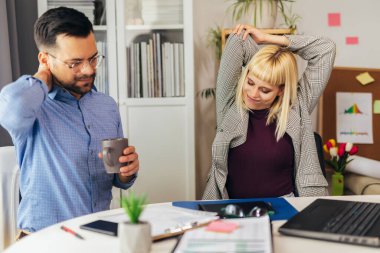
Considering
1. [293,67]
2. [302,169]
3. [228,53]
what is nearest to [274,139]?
[302,169]

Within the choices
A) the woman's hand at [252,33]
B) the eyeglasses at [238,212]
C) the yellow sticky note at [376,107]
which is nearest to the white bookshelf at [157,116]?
the woman's hand at [252,33]

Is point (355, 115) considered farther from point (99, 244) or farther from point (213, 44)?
point (99, 244)

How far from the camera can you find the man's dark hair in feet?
4.77

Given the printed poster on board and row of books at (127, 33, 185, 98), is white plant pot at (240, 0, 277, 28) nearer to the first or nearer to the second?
row of books at (127, 33, 185, 98)

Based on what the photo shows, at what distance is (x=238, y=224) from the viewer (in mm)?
1091

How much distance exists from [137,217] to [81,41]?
76cm

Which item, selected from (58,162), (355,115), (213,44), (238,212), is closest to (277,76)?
(238,212)

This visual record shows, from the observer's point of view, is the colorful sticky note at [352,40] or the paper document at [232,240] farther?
the colorful sticky note at [352,40]

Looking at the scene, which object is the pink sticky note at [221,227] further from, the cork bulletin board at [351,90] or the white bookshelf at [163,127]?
the cork bulletin board at [351,90]

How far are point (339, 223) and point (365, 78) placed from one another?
2.18m

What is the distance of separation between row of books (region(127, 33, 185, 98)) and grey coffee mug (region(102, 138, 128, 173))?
1.53 m

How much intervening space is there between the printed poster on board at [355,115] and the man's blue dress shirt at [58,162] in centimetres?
198

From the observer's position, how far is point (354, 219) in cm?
111

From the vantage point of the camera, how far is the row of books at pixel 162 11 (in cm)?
279
